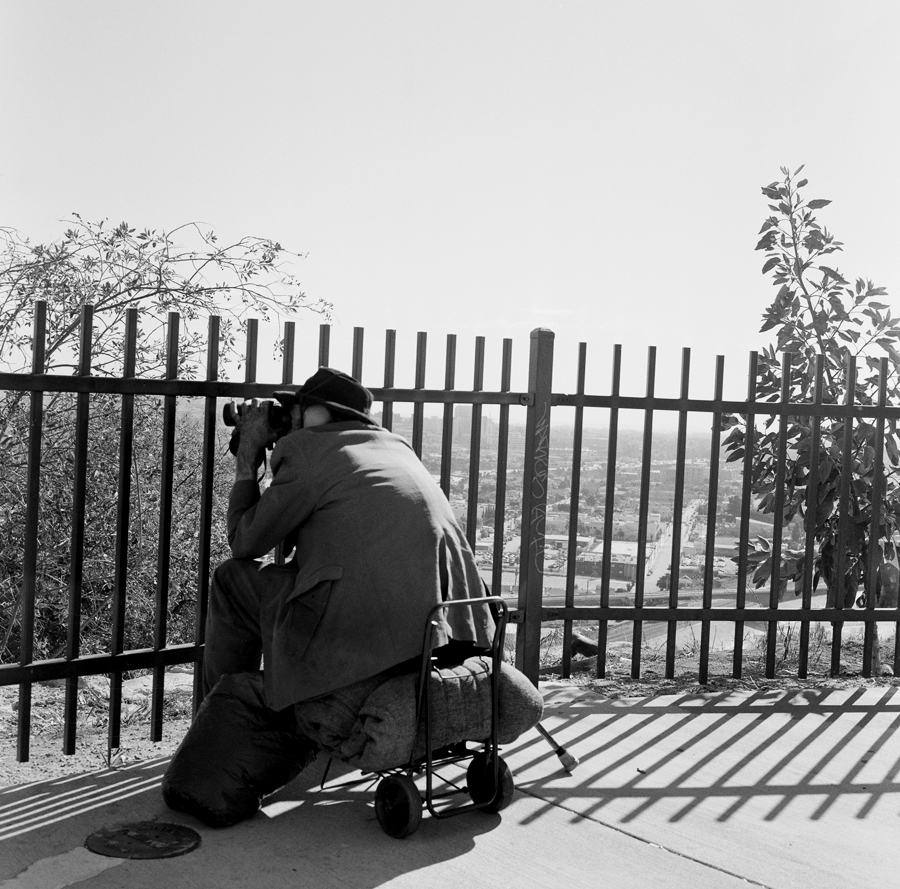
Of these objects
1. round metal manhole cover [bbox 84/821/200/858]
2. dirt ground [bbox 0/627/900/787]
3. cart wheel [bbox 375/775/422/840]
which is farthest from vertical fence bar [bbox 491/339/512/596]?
round metal manhole cover [bbox 84/821/200/858]

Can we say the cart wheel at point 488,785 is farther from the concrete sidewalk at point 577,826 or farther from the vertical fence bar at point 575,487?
the vertical fence bar at point 575,487

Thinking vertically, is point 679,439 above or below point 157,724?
above

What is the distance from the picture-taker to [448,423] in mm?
4871

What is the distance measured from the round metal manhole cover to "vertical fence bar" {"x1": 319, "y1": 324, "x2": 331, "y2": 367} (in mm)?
2037

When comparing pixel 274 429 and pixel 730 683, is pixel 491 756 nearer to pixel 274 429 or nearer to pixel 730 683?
pixel 274 429

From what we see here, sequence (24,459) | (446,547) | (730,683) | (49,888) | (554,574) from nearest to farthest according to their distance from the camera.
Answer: (49,888)
(446,547)
(554,574)
(730,683)
(24,459)

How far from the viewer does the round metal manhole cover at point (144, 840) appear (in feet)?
10.6

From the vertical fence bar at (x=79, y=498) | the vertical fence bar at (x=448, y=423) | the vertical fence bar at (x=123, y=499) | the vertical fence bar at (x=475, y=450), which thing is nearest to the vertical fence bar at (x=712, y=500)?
the vertical fence bar at (x=475, y=450)

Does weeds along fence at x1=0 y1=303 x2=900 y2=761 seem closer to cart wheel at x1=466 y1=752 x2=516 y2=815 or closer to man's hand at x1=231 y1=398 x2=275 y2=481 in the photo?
man's hand at x1=231 y1=398 x2=275 y2=481

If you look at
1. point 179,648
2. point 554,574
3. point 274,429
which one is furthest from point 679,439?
point 179,648

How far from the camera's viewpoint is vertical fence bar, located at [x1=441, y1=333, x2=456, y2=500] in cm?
485

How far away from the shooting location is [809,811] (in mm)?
3848

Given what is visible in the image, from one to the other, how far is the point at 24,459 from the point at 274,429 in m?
3.53

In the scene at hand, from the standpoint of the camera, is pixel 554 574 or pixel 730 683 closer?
pixel 554 574
